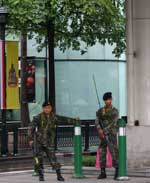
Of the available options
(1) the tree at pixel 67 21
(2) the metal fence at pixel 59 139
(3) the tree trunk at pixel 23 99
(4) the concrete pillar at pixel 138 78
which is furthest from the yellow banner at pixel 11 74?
(3) the tree trunk at pixel 23 99

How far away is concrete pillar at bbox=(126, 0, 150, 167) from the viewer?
50.9 feet

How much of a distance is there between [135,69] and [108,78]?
18.9m

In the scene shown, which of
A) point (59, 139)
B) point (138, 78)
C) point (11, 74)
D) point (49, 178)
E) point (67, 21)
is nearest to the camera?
point (49, 178)

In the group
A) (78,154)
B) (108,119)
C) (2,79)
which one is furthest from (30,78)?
(108,119)

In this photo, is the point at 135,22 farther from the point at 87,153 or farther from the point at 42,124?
the point at 87,153

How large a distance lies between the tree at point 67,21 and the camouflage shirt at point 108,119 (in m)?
7.19

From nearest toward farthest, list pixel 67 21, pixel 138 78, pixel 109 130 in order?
pixel 109 130 → pixel 138 78 → pixel 67 21

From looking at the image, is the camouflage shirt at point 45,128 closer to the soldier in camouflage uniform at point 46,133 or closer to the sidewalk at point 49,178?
the soldier in camouflage uniform at point 46,133

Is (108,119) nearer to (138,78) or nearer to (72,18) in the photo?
(138,78)

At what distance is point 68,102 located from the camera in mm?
33875

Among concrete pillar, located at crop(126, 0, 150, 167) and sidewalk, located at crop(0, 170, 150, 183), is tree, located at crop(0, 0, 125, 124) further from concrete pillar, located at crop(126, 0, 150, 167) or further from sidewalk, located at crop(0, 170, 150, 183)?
sidewalk, located at crop(0, 170, 150, 183)

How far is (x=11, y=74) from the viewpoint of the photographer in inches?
774

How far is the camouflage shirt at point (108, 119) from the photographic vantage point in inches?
546

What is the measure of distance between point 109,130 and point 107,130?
44mm
